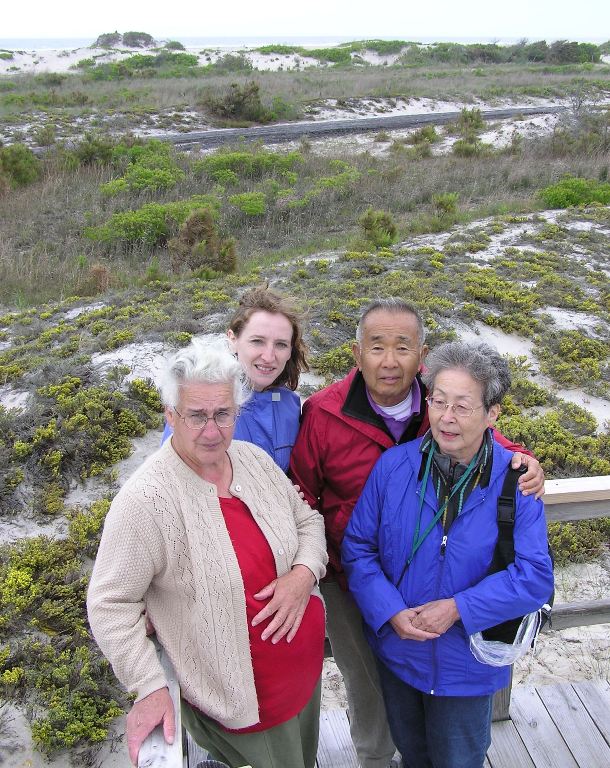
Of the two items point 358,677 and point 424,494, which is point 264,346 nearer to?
point 424,494

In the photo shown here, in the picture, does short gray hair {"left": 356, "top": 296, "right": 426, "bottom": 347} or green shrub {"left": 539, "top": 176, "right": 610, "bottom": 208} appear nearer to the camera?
short gray hair {"left": 356, "top": 296, "right": 426, "bottom": 347}

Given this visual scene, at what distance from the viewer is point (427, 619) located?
209cm

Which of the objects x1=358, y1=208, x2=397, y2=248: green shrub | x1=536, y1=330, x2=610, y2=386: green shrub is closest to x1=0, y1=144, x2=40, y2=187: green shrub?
x1=358, y1=208, x2=397, y2=248: green shrub

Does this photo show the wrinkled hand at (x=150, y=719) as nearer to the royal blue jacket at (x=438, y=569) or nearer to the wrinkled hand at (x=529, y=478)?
the royal blue jacket at (x=438, y=569)

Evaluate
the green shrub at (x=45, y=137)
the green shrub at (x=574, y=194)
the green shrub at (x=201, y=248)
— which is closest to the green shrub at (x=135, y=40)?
the green shrub at (x=45, y=137)

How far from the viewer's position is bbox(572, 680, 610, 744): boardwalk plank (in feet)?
9.36

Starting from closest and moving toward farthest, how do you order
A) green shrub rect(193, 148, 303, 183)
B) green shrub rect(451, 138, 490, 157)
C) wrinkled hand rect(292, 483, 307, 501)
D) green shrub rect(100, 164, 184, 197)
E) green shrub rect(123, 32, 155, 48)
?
1. wrinkled hand rect(292, 483, 307, 501)
2. green shrub rect(100, 164, 184, 197)
3. green shrub rect(193, 148, 303, 183)
4. green shrub rect(451, 138, 490, 157)
5. green shrub rect(123, 32, 155, 48)

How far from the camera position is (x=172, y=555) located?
1761 millimetres

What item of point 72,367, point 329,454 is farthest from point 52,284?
point 329,454

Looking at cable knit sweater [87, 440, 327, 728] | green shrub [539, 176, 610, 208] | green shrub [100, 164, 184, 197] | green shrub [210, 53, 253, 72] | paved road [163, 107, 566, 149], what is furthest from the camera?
green shrub [210, 53, 253, 72]

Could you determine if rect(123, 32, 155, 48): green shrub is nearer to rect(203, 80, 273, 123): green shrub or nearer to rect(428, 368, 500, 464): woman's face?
rect(203, 80, 273, 123): green shrub

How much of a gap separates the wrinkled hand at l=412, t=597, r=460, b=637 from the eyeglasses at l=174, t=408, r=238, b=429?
0.87m

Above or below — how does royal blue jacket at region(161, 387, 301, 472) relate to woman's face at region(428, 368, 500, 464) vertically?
below

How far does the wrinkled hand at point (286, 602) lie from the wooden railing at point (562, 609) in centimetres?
30
